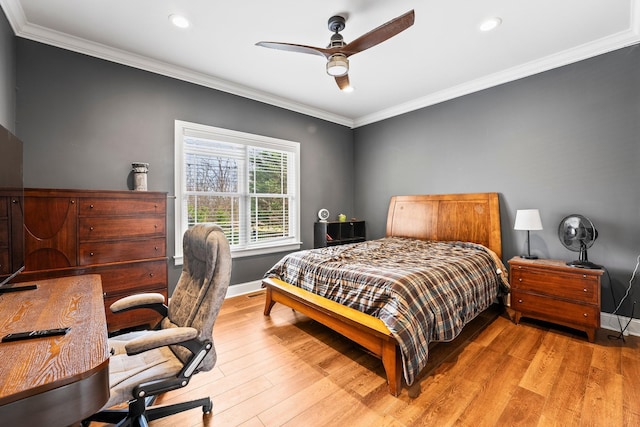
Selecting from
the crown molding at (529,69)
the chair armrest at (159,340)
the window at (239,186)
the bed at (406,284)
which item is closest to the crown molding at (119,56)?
the window at (239,186)

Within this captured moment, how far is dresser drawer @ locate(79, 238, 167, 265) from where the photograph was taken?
2.45 meters

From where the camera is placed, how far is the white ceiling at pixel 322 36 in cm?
231

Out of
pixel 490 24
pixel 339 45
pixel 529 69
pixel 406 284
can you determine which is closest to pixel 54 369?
pixel 406 284

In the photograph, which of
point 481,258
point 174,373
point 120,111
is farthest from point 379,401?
point 120,111

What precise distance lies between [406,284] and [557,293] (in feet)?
5.84

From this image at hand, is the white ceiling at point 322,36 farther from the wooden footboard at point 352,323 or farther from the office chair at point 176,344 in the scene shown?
the wooden footboard at point 352,323

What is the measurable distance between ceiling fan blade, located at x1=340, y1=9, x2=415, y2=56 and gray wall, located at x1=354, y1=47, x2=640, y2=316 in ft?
7.61

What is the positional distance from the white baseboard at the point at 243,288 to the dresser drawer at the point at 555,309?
3.20m

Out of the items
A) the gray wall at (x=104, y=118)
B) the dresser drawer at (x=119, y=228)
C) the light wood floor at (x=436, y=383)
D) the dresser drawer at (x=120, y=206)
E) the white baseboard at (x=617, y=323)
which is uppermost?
the gray wall at (x=104, y=118)

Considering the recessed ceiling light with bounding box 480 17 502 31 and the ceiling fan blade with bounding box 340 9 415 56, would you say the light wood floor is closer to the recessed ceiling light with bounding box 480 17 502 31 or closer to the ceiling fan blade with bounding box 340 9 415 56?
the ceiling fan blade with bounding box 340 9 415 56

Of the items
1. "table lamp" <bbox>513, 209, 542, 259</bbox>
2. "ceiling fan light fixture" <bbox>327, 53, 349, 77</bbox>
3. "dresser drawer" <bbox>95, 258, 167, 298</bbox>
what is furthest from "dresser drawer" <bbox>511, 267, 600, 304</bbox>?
"dresser drawer" <bbox>95, 258, 167, 298</bbox>

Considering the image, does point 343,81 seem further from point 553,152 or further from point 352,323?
point 553,152

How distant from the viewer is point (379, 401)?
180 cm

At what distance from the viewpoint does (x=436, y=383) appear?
1973 mm
